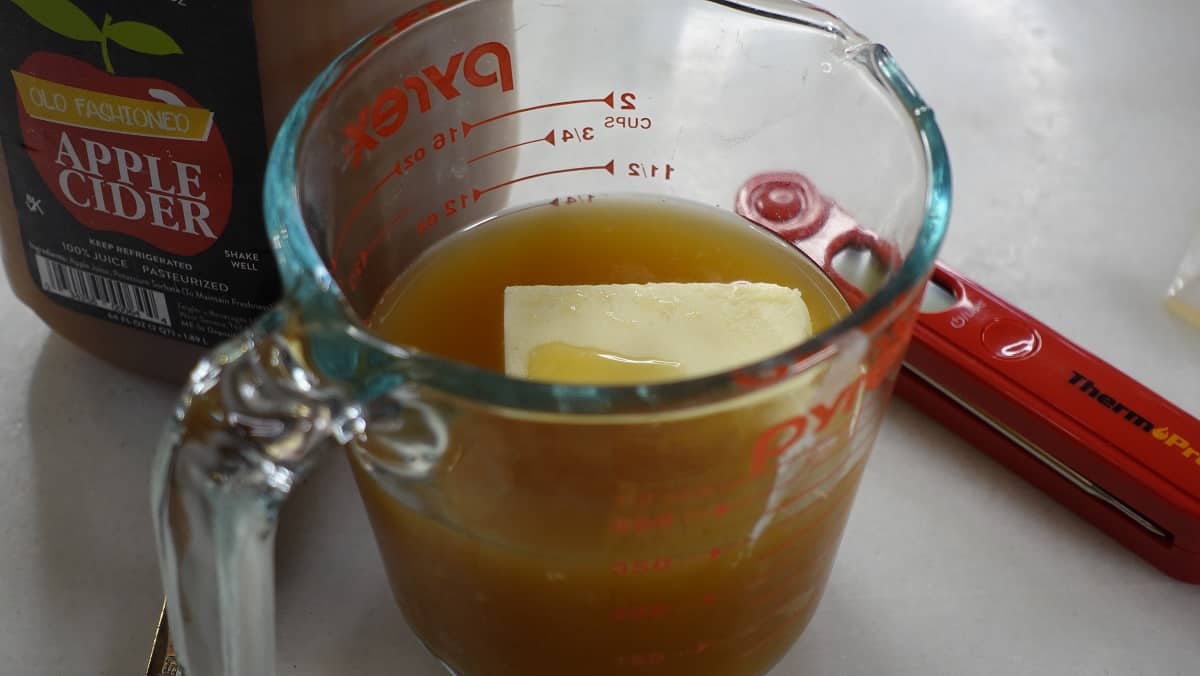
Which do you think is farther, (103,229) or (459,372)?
(103,229)

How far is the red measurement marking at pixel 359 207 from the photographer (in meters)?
0.60

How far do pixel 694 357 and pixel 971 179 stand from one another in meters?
0.44

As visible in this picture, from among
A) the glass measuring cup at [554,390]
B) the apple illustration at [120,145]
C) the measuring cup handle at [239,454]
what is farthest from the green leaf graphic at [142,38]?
the measuring cup handle at [239,454]

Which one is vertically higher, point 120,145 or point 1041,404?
point 120,145

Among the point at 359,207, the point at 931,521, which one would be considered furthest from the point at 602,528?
the point at 931,521

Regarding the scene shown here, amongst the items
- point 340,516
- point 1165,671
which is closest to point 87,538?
point 340,516

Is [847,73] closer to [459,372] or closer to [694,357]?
[694,357]

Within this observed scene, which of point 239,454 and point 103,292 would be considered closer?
point 239,454

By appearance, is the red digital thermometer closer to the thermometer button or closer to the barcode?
the thermometer button

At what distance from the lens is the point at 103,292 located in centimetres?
76

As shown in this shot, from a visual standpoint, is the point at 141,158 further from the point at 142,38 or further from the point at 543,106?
the point at 543,106

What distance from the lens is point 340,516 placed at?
29.5 inches

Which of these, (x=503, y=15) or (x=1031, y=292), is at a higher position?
(x=503, y=15)

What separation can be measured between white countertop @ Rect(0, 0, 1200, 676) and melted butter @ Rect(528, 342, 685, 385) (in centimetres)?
20
